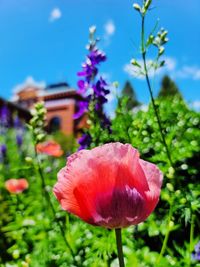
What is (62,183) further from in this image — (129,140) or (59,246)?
(59,246)

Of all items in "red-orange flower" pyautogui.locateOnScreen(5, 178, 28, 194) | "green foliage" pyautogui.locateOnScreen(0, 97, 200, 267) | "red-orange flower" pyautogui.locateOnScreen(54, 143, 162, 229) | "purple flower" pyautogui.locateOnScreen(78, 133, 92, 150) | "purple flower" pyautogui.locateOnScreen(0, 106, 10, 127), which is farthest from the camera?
"purple flower" pyautogui.locateOnScreen(0, 106, 10, 127)

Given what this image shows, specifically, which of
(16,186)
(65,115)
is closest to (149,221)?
(16,186)

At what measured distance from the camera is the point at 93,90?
2.37m

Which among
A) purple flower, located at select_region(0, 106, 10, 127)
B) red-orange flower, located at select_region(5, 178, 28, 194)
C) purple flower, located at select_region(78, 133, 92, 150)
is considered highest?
purple flower, located at select_region(0, 106, 10, 127)

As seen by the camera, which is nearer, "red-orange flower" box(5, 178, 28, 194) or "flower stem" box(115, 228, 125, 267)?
"flower stem" box(115, 228, 125, 267)

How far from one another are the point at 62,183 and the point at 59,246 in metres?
1.20

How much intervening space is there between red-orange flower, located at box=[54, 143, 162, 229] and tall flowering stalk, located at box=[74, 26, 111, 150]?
1245mm

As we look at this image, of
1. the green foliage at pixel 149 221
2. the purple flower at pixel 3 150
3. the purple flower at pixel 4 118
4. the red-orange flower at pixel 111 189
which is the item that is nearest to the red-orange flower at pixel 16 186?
the green foliage at pixel 149 221

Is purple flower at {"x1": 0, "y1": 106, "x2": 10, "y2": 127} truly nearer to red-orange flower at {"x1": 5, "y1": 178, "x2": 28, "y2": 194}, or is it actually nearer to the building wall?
red-orange flower at {"x1": 5, "y1": 178, "x2": 28, "y2": 194}

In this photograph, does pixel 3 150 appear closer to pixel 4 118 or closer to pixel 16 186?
pixel 4 118

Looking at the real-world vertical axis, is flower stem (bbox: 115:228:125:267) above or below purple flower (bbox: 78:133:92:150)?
below

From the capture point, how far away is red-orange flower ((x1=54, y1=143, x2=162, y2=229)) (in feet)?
3.26

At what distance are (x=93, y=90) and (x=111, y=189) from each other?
1406 millimetres

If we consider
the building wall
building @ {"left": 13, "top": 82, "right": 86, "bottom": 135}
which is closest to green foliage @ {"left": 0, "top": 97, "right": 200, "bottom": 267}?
building @ {"left": 13, "top": 82, "right": 86, "bottom": 135}
